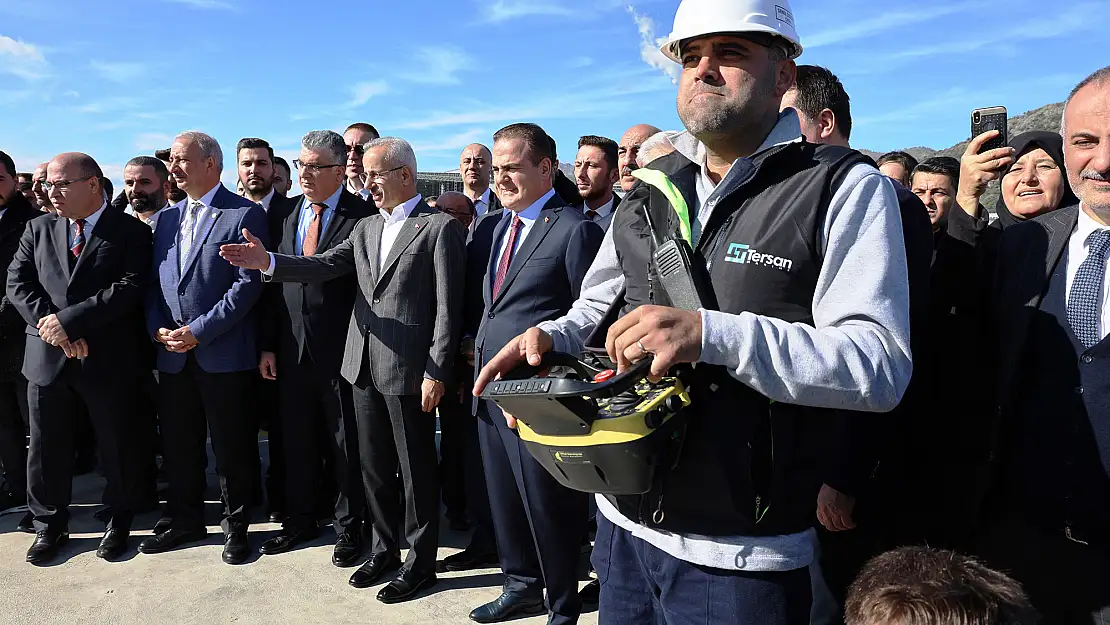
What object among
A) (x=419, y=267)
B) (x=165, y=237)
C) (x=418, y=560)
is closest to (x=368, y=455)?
(x=418, y=560)

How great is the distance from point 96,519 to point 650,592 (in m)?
4.63

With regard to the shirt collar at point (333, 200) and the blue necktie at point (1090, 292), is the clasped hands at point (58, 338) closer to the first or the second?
the shirt collar at point (333, 200)

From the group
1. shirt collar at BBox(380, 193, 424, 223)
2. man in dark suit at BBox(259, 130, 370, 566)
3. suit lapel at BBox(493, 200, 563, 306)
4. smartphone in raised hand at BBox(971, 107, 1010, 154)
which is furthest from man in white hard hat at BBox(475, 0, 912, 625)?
man in dark suit at BBox(259, 130, 370, 566)

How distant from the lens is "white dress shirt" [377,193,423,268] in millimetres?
4047

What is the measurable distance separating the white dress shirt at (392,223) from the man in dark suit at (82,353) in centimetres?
160

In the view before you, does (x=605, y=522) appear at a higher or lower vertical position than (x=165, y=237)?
lower

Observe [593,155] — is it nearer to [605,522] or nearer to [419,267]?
[419,267]

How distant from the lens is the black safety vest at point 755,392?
149 cm

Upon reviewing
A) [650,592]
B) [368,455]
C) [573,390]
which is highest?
[573,390]

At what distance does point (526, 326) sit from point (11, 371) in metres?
3.96

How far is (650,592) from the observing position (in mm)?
1741

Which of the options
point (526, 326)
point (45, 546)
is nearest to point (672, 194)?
point (526, 326)

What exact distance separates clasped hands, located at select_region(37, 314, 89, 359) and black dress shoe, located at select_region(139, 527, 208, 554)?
117 cm

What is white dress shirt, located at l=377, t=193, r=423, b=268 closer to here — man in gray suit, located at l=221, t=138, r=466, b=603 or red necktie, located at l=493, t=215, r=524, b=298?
man in gray suit, located at l=221, t=138, r=466, b=603
